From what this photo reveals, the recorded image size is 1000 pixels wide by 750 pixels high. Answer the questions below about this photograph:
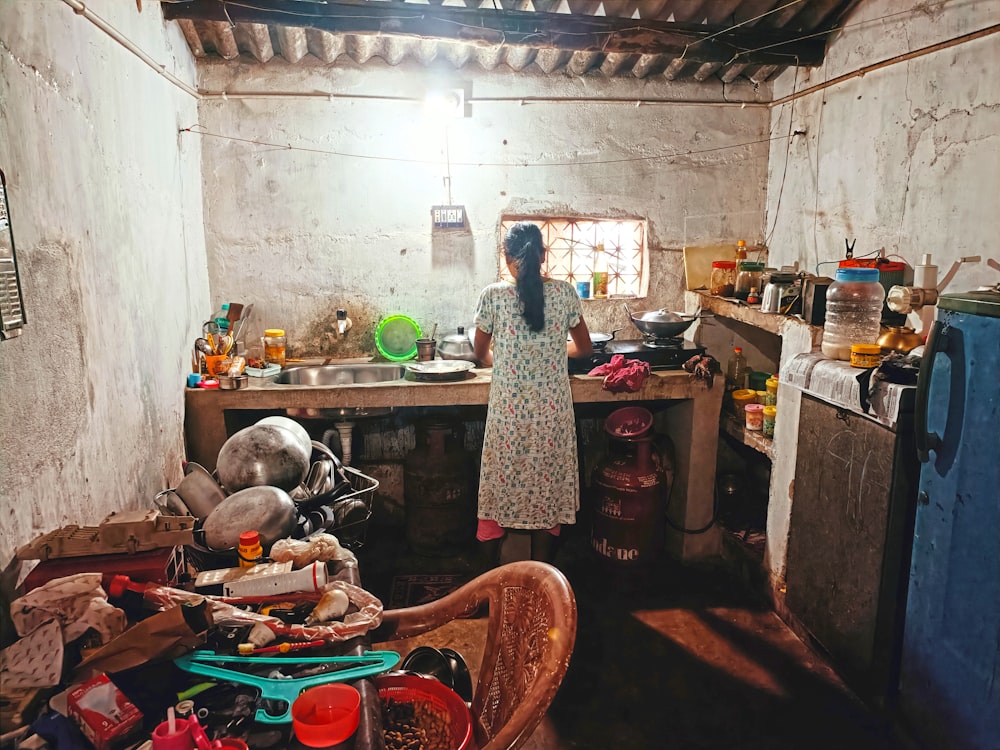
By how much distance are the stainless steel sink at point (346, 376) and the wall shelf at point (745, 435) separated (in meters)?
2.20

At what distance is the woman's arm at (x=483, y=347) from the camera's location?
11.7ft

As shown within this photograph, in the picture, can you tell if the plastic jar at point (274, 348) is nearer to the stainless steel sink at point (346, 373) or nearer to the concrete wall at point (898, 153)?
the stainless steel sink at point (346, 373)

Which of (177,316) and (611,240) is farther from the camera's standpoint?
(611,240)

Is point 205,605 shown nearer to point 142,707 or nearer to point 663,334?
point 142,707

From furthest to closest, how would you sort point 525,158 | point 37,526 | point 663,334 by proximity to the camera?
point 525,158 → point 663,334 → point 37,526

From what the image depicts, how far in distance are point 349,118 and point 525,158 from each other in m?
1.25

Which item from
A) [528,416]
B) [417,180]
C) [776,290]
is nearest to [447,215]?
[417,180]

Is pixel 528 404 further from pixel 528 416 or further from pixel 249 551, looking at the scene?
pixel 249 551

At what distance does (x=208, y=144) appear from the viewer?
167 inches

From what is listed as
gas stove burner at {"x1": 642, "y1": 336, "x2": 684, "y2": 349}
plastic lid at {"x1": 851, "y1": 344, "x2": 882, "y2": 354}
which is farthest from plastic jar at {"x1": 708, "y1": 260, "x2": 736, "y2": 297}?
plastic lid at {"x1": 851, "y1": 344, "x2": 882, "y2": 354}

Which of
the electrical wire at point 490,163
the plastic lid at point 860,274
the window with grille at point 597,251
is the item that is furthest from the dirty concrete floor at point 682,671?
the electrical wire at point 490,163

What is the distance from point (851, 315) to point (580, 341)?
4.56ft

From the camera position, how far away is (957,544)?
7.54 feet

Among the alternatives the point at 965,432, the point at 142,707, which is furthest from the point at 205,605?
the point at 965,432
